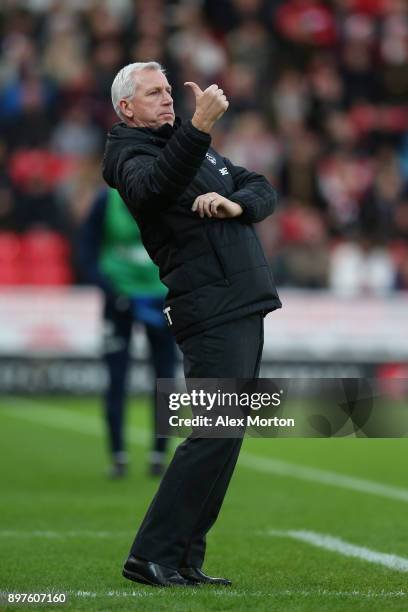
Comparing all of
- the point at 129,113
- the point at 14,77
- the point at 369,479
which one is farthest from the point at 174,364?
the point at 14,77

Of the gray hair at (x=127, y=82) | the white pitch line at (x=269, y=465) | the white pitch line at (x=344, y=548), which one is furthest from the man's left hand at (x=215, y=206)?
the white pitch line at (x=269, y=465)

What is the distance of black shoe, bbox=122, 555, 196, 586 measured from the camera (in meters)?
5.53

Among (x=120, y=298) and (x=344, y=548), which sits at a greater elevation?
(x=120, y=298)

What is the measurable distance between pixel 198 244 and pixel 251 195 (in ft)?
0.97

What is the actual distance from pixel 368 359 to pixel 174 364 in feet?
26.7

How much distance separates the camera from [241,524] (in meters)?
8.01

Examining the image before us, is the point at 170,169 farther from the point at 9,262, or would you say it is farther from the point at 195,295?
the point at 9,262

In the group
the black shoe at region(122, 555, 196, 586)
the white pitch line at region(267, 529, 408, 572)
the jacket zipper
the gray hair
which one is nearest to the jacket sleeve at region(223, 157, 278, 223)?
the jacket zipper

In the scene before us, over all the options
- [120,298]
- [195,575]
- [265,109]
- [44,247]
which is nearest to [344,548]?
[195,575]

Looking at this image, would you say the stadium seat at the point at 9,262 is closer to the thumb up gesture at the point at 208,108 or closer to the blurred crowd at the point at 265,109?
the blurred crowd at the point at 265,109

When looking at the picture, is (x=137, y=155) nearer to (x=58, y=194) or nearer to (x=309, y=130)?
(x=58, y=194)

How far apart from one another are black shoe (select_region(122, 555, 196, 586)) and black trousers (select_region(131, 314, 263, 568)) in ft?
0.08

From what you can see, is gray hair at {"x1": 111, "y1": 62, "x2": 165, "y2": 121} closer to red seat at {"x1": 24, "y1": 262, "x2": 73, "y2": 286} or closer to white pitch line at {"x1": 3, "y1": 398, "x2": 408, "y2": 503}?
white pitch line at {"x1": 3, "y1": 398, "x2": 408, "y2": 503}

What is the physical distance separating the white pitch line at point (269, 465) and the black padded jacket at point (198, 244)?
151 inches
